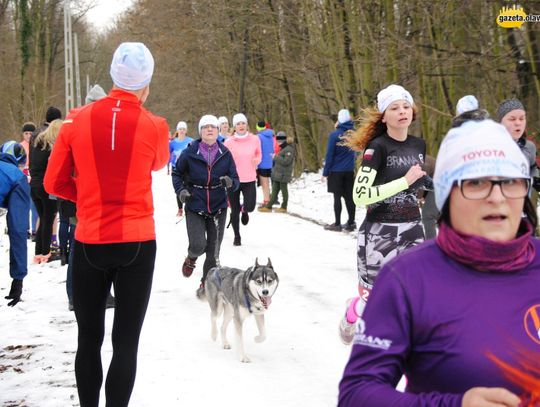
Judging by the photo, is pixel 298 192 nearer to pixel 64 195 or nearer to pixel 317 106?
pixel 317 106

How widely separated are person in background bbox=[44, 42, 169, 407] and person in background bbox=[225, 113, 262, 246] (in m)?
7.85

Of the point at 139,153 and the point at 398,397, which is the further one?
the point at 139,153

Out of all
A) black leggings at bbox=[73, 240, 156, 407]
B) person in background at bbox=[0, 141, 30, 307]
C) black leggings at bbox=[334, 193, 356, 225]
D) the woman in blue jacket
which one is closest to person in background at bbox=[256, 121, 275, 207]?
black leggings at bbox=[334, 193, 356, 225]

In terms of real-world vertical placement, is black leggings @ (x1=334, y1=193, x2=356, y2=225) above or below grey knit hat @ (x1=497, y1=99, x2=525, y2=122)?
below

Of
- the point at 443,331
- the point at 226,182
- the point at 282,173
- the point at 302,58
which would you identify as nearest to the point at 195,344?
the point at 226,182

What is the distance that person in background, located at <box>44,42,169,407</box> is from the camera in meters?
3.66

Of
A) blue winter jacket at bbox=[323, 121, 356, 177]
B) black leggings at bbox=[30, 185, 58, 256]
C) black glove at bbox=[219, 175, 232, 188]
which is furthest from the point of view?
blue winter jacket at bbox=[323, 121, 356, 177]

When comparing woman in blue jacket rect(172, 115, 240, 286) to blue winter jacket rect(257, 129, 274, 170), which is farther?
blue winter jacket rect(257, 129, 274, 170)

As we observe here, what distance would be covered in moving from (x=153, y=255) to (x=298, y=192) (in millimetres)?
19177

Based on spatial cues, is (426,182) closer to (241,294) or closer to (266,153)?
(241,294)

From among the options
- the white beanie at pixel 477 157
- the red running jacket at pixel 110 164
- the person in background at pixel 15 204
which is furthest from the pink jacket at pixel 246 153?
the white beanie at pixel 477 157

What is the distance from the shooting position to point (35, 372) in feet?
17.7

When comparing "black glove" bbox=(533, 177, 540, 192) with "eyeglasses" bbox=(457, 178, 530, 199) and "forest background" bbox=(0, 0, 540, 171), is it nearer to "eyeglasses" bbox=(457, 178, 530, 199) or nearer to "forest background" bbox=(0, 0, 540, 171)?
"forest background" bbox=(0, 0, 540, 171)

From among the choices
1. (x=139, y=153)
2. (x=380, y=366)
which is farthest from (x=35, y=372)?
(x=380, y=366)
